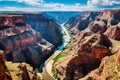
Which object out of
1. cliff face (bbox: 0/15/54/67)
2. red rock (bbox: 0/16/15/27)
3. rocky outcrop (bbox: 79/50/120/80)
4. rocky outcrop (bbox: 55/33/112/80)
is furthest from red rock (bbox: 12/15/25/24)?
rocky outcrop (bbox: 79/50/120/80)

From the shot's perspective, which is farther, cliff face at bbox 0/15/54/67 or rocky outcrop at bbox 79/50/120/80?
cliff face at bbox 0/15/54/67

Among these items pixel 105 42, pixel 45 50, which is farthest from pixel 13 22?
pixel 105 42

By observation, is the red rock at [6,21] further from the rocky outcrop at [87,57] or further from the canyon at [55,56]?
the rocky outcrop at [87,57]

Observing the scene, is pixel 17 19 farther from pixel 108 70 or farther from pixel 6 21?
pixel 108 70

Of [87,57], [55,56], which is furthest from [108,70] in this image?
[55,56]

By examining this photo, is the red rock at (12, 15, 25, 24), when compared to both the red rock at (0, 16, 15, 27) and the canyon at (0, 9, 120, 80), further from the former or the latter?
the red rock at (0, 16, 15, 27)

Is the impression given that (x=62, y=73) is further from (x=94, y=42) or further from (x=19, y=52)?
(x=19, y=52)
